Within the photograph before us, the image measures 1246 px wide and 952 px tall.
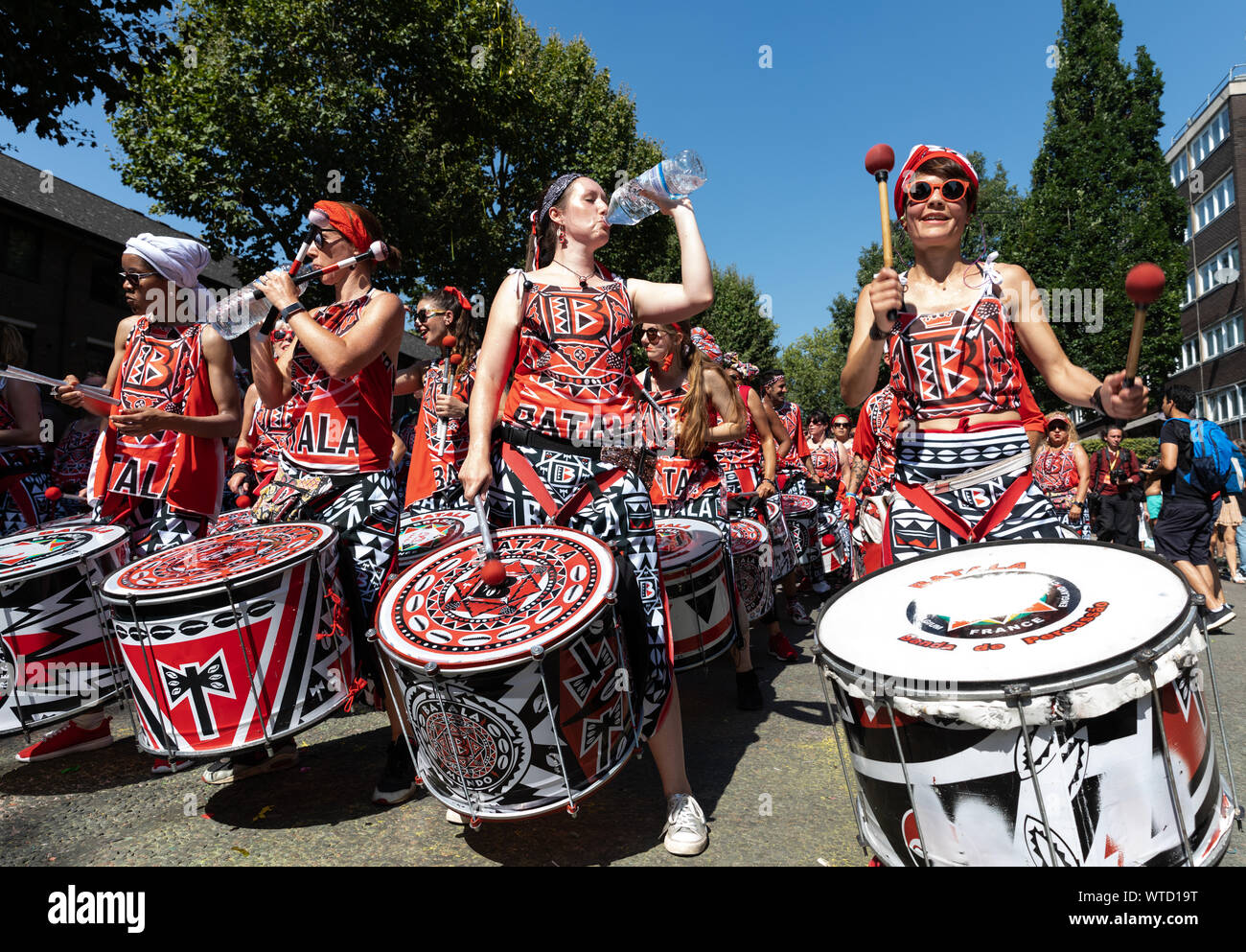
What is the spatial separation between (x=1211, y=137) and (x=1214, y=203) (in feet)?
8.34

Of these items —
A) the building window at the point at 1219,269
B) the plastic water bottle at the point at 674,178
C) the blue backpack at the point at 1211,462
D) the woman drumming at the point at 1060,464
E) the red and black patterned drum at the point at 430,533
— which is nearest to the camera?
the plastic water bottle at the point at 674,178

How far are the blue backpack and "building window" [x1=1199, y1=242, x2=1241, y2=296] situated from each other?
97.2 feet

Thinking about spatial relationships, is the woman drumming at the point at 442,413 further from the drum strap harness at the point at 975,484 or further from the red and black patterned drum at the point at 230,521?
the drum strap harness at the point at 975,484

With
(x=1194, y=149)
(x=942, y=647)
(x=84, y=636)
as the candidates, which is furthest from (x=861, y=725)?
(x=1194, y=149)

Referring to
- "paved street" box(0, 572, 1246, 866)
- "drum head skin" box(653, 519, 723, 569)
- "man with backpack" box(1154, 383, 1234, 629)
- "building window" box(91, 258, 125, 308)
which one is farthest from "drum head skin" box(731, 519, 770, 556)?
"building window" box(91, 258, 125, 308)

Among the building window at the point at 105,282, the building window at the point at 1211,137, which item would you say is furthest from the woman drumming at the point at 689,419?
the building window at the point at 1211,137

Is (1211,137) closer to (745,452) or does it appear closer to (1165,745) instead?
(745,452)

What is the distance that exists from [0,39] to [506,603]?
28.4 feet

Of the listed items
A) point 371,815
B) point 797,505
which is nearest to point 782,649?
point 797,505

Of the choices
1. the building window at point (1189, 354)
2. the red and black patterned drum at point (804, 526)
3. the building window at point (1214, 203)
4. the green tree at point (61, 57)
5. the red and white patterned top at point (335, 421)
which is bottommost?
the red and black patterned drum at point (804, 526)

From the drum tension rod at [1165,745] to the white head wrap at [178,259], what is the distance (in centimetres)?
404

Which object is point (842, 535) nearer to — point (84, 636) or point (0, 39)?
point (84, 636)

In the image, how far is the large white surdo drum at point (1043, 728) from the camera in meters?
1.58

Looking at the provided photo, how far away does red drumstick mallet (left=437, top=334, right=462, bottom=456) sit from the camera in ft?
17.3
